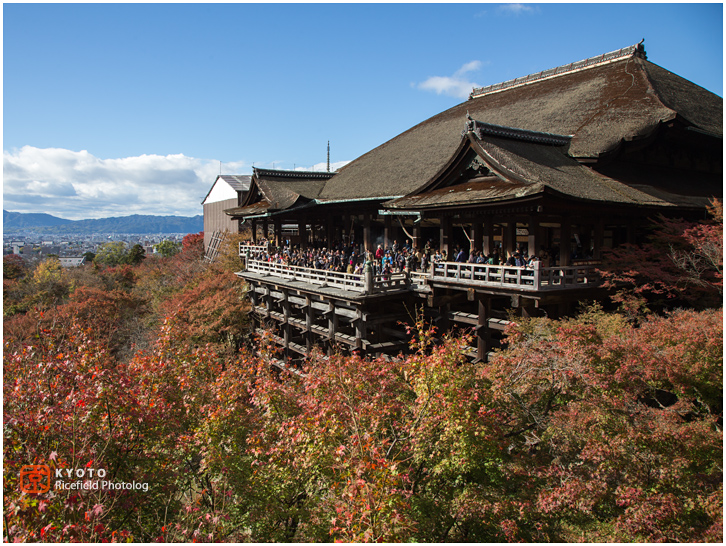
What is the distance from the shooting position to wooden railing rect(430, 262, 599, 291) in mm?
12648

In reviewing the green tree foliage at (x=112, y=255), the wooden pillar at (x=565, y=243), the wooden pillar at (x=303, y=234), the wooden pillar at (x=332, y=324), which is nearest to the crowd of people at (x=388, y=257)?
the wooden pillar at (x=565, y=243)

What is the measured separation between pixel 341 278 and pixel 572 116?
13115 mm

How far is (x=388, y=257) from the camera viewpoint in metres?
18.8

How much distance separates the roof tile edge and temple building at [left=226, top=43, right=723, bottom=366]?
116mm

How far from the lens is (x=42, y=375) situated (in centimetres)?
790

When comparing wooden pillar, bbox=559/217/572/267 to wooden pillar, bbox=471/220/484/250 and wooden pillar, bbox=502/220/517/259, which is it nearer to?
wooden pillar, bbox=502/220/517/259

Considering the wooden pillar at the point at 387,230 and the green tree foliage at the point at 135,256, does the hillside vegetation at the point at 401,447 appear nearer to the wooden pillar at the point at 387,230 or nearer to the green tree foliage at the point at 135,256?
the wooden pillar at the point at 387,230

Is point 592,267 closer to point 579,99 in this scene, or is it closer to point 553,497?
point 553,497

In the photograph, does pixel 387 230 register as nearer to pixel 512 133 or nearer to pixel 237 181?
pixel 512 133

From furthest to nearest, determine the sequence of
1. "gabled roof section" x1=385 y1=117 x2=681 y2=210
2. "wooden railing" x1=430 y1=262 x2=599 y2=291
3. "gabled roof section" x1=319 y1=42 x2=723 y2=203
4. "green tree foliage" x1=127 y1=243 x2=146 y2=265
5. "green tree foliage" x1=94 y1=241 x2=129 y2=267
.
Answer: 1. "green tree foliage" x1=94 y1=241 x2=129 y2=267
2. "green tree foliage" x1=127 y1=243 x2=146 y2=265
3. "gabled roof section" x1=319 y1=42 x2=723 y2=203
4. "gabled roof section" x1=385 y1=117 x2=681 y2=210
5. "wooden railing" x1=430 y1=262 x2=599 y2=291

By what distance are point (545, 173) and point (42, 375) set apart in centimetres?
1428

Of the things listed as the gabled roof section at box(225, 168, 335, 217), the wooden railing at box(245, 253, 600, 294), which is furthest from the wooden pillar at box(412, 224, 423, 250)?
the gabled roof section at box(225, 168, 335, 217)

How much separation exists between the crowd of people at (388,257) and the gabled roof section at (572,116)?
9.26 ft

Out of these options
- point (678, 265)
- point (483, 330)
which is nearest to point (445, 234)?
point (483, 330)
